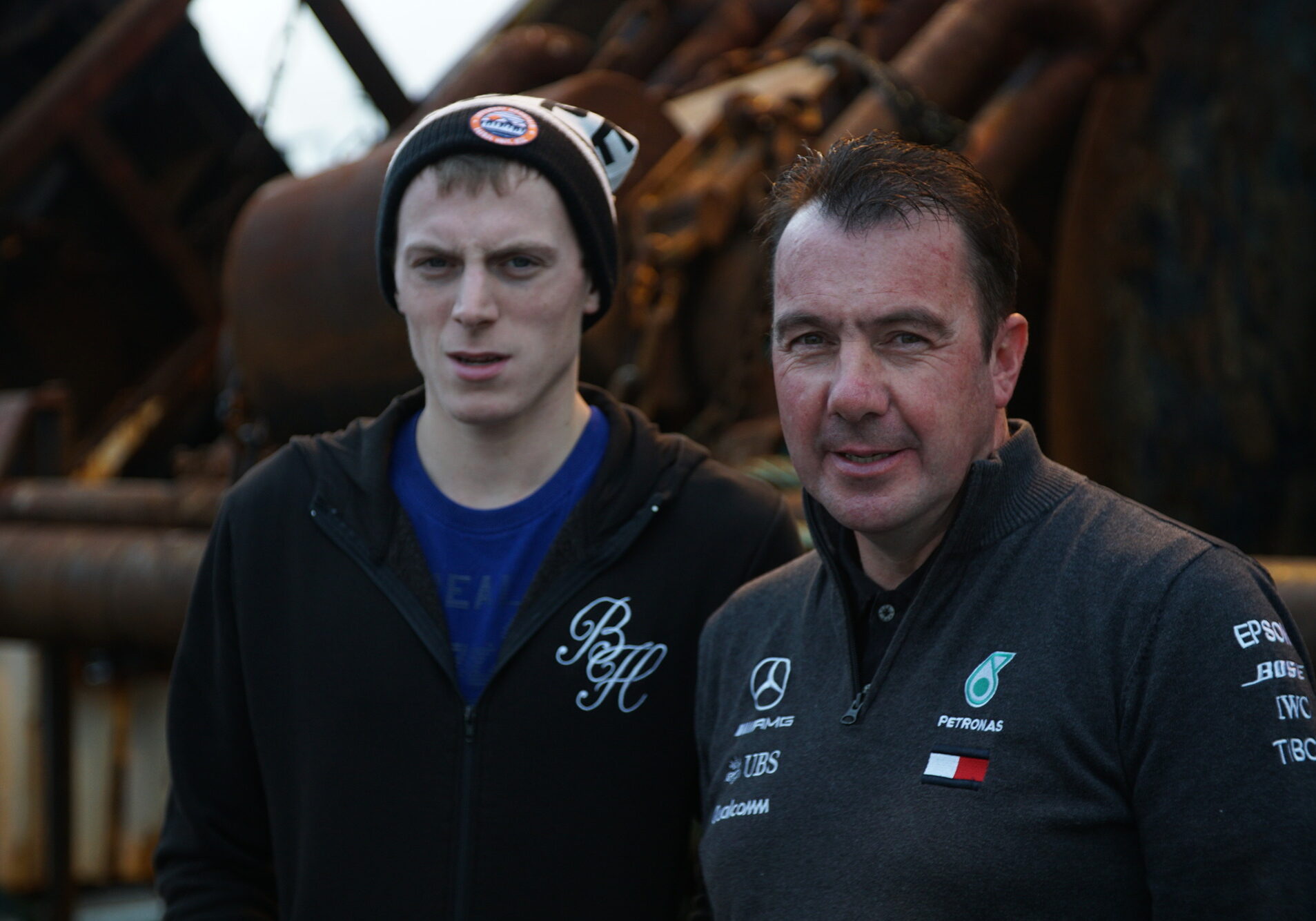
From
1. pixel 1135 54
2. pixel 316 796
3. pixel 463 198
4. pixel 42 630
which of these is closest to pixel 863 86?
pixel 1135 54

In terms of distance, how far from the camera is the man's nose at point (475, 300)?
6.04 ft

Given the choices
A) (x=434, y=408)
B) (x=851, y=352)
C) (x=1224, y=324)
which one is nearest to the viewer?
(x=851, y=352)

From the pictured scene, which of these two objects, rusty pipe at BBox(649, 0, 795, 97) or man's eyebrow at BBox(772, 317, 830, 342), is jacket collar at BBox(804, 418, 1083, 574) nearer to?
man's eyebrow at BBox(772, 317, 830, 342)

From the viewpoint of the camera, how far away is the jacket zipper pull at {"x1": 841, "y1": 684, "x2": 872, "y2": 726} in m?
1.42

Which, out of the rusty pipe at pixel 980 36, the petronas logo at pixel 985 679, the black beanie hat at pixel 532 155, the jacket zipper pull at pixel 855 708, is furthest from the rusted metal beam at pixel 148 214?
the petronas logo at pixel 985 679

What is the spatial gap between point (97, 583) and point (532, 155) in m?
2.37

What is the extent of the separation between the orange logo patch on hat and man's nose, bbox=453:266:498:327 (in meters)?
0.18

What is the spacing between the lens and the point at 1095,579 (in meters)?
1.33

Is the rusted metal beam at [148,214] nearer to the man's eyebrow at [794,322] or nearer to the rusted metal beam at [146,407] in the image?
the rusted metal beam at [146,407]

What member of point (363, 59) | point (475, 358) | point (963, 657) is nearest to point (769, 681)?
point (963, 657)

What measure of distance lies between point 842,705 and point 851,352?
1.21 ft

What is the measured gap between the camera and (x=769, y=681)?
1598mm

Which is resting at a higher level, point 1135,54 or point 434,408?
point 434,408

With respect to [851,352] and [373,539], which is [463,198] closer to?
[373,539]
